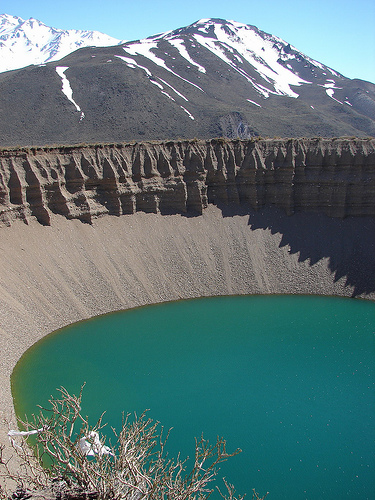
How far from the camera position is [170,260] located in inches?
1548

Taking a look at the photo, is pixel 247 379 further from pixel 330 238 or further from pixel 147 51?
pixel 147 51

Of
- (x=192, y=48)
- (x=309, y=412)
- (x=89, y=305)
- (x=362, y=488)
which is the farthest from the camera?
(x=192, y=48)

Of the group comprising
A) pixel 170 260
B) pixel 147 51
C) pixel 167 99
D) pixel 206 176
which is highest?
pixel 147 51

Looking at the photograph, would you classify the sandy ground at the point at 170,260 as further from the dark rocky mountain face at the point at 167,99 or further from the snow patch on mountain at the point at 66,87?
the snow patch on mountain at the point at 66,87

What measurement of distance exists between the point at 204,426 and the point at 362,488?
7041 millimetres

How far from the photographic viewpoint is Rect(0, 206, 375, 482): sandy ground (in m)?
33.2

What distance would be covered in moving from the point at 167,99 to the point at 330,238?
48.6 metres

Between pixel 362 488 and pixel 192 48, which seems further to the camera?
pixel 192 48

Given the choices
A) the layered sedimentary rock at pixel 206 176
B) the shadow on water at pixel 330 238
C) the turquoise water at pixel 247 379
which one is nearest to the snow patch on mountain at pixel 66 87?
the layered sedimentary rock at pixel 206 176

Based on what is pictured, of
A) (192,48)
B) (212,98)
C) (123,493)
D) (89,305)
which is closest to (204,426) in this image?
(123,493)

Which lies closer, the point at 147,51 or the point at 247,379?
the point at 247,379

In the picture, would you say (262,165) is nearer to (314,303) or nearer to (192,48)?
(314,303)

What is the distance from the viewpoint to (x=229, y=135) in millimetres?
73500

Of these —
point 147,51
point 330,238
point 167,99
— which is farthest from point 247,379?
point 147,51
